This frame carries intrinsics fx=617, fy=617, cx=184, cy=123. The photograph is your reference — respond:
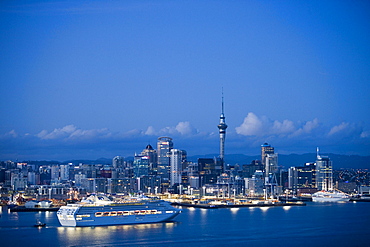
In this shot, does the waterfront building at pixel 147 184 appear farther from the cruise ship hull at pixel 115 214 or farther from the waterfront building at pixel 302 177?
the cruise ship hull at pixel 115 214

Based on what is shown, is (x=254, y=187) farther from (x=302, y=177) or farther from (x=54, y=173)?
(x=54, y=173)

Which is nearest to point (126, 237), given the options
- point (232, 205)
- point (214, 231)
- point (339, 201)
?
point (214, 231)

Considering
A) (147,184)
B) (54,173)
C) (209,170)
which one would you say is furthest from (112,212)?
(54,173)

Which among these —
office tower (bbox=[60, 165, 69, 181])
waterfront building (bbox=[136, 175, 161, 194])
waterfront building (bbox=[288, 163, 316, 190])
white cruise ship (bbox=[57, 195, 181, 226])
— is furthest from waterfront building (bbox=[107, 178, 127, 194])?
white cruise ship (bbox=[57, 195, 181, 226])

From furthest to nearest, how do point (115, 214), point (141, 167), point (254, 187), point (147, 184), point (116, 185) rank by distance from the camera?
1. point (141, 167)
2. point (147, 184)
3. point (254, 187)
4. point (116, 185)
5. point (115, 214)

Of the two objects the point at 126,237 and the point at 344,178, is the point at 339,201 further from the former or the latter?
the point at 126,237

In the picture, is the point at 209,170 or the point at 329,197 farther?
the point at 209,170

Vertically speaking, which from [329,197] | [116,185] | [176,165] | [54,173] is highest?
[176,165]
